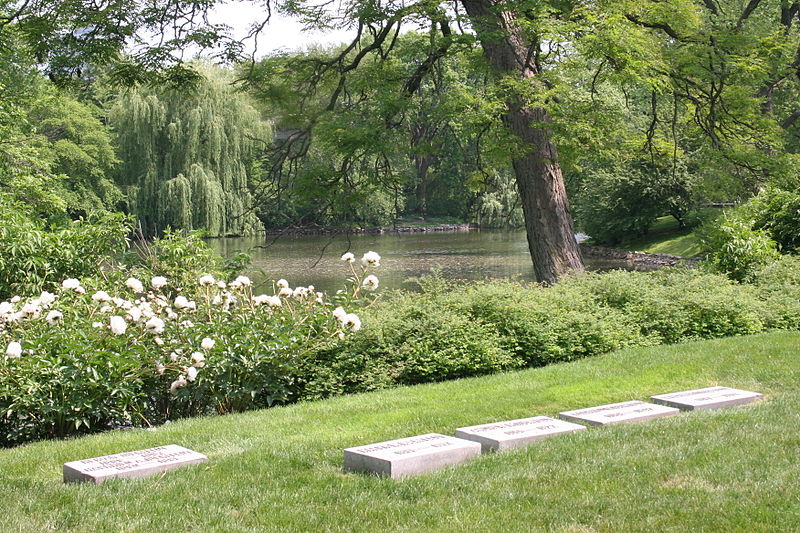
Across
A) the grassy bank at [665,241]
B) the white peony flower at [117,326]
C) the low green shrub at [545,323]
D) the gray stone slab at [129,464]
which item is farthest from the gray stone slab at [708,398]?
the grassy bank at [665,241]

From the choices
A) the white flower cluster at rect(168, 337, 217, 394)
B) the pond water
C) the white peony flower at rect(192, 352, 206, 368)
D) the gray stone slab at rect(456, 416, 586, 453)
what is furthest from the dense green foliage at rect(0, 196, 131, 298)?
the pond water

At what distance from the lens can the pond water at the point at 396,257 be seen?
87.6ft

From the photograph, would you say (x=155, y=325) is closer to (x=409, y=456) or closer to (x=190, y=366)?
(x=190, y=366)

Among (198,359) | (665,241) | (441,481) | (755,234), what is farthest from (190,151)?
(441,481)

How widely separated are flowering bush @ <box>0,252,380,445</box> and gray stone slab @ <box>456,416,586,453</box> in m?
2.78

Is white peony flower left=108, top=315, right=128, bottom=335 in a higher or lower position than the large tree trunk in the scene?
lower

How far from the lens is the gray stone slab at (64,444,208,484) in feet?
15.0

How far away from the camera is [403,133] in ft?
46.8

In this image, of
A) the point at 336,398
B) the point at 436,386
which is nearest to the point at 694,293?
the point at 436,386

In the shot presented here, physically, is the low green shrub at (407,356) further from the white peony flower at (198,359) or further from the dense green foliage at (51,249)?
the dense green foliage at (51,249)

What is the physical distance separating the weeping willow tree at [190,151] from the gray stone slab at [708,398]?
2896cm

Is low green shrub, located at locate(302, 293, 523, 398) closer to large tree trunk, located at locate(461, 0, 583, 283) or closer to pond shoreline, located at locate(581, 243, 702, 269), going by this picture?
large tree trunk, located at locate(461, 0, 583, 283)

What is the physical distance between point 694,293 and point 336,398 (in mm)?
5723

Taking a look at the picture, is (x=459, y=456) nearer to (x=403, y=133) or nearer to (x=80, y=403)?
(x=80, y=403)
